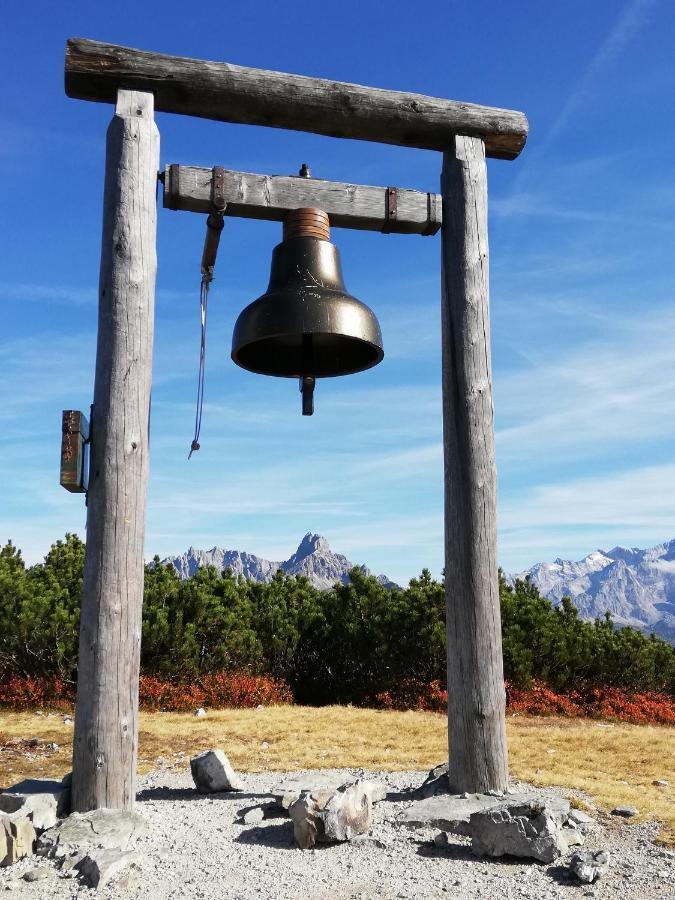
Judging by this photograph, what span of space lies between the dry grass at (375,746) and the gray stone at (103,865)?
3.17m

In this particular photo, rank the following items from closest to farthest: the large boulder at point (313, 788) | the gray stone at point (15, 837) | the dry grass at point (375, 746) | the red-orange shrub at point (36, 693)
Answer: the gray stone at point (15, 837) < the large boulder at point (313, 788) < the dry grass at point (375, 746) < the red-orange shrub at point (36, 693)

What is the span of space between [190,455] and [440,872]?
3.07m

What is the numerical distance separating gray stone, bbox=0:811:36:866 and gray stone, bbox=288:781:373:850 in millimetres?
1548

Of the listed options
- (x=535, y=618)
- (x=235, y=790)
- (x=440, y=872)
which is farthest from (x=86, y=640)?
(x=535, y=618)

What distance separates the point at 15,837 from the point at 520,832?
2.93m

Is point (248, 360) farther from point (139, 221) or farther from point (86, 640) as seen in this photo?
point (86, 640)

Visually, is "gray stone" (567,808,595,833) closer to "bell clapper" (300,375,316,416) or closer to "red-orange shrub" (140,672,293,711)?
"bell clapper" (300,375,316,416)

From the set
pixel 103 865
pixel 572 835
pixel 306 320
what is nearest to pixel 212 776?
pixel 103 865

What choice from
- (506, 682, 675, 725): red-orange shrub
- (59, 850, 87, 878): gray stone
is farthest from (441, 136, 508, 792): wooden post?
(506, 682, 675, 725): red-orange shrub

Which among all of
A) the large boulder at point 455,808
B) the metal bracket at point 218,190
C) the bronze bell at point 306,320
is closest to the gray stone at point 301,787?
the large boulder at point 455,808

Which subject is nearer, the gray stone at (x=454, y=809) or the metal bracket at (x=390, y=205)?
the gray stone at (x=454, y=809)

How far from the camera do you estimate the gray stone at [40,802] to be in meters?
4.64

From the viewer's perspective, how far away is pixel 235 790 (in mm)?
5977

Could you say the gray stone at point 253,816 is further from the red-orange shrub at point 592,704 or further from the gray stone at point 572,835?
the red-orange shrub at point 592,704
